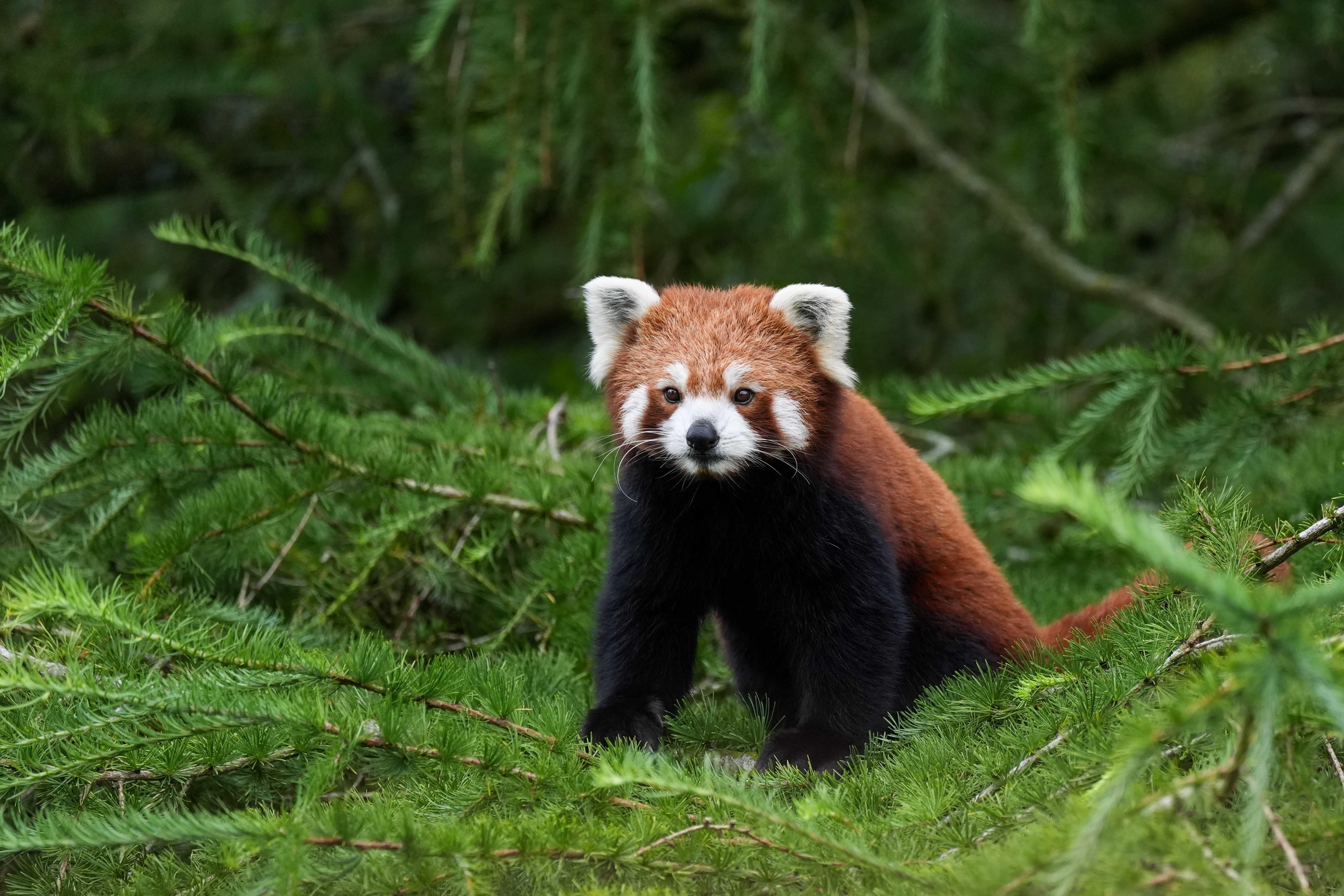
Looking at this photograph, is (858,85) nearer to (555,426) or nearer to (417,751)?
(555,426)

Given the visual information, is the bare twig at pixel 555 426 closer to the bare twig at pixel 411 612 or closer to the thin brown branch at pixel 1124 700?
the bare twig at pixel 411 612

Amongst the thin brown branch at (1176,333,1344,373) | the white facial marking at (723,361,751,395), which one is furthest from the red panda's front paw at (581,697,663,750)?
the thin brown branch at (1176,333,1344,373)

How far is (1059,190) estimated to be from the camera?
504 cm

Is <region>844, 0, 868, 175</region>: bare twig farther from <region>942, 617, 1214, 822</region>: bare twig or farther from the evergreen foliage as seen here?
<region>942, 617, 1214, 822</region>: bare twig

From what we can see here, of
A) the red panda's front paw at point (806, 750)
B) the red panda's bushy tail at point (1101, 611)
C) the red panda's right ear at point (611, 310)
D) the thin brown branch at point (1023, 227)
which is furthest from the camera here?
the thin brown branch at point (1023, 227)

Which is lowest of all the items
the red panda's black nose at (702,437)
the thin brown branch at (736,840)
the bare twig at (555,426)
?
the bare twig at (555,426)

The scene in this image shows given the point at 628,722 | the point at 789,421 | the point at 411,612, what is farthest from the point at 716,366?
the point at 411,612

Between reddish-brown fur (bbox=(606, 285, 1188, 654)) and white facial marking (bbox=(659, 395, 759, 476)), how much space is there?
0.06 meters

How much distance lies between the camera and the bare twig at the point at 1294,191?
5.18m

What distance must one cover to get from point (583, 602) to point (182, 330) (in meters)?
1.25

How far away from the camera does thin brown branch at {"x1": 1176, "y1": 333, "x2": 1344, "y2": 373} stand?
3068 mm

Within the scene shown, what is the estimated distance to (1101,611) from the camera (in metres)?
2.83

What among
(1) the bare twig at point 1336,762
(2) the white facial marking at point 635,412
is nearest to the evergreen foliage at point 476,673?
(1) the bare twig at point 1336,762

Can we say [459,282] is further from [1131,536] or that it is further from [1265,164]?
[1131,536]
